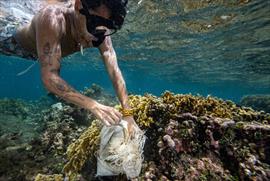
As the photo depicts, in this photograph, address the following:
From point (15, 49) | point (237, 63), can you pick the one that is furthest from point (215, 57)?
point (15, 49)

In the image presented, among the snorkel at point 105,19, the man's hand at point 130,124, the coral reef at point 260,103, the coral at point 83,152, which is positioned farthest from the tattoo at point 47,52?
the coral reef at point 260,103

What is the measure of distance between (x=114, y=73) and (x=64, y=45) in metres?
1.17

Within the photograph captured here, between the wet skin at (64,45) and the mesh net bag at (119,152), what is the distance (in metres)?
0.37

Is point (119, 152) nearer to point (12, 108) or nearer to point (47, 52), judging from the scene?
point (47, 52)

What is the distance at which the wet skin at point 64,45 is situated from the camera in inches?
161

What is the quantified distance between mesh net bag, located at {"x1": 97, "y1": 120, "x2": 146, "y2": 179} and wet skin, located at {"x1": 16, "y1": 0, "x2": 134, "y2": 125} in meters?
0.37

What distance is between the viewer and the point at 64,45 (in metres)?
5.15

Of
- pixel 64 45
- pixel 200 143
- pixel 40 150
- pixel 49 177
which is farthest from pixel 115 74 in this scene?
pixel 40 150

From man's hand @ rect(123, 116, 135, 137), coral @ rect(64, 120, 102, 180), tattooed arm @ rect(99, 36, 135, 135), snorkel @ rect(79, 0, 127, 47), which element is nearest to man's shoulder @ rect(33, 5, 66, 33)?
snorkel @ rect(79, 0, 127, 47)

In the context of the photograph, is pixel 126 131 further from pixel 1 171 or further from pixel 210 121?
pixel 1 171

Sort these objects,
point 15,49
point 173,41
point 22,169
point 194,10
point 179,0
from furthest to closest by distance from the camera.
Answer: point 173,41
point 194,10
point 179,0
point 15,49
point 22,169

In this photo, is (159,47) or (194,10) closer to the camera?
(194,10)

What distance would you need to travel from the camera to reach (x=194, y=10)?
59.8 ft

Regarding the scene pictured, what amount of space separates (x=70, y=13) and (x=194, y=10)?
48.0 ft
